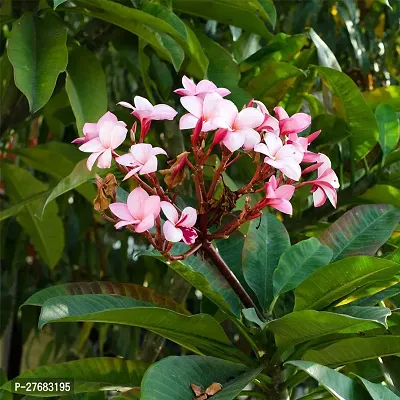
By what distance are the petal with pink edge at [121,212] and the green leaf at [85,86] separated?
0.30 m

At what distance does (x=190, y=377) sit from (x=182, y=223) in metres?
0.16

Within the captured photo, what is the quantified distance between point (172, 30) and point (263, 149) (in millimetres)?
316

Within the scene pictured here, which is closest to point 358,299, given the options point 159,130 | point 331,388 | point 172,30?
point 331,388

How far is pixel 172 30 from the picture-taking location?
30.3 inches

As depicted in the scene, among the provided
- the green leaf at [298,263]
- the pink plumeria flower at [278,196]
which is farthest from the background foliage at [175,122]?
the pink plumeria flower at [278,196]

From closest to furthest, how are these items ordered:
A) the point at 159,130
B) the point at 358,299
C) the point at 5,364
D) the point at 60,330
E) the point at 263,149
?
the point at 263,149 < the point at 358,299 < the point at 159,130 < the point at 60,330 < the point at 5,364

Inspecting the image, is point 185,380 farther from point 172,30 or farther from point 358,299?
point 172,30

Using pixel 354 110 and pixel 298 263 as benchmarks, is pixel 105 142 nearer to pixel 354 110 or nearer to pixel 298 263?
pixel 298 263

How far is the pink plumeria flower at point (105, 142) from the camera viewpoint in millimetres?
520

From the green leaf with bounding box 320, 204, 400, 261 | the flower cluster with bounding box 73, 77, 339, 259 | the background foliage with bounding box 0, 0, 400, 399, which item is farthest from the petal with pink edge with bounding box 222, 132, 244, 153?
the green leaf with bounding box 320, 204, 400, 261

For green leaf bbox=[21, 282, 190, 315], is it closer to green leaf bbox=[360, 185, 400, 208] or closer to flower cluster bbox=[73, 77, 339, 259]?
flower cluster bbox=[73, 77, 339, 259]

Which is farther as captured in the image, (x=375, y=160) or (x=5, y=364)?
(x=5, y=364)

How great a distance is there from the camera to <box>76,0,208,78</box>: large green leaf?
2.52ft

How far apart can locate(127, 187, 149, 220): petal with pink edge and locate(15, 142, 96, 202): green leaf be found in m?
0.61
